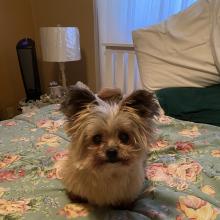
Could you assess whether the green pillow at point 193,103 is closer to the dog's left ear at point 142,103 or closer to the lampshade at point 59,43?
the dog's left ear at point 142,103

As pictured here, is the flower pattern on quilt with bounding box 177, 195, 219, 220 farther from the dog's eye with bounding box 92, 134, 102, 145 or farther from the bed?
the dog's eye with bounding box 92, 134, 102, 145

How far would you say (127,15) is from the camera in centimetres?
240

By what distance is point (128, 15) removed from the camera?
2398mm

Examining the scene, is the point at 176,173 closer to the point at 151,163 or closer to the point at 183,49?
the point at 151,163

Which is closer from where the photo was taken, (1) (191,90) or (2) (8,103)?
(1) (191,90)

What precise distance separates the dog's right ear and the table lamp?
1.34 m

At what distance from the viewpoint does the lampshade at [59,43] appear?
2.29m

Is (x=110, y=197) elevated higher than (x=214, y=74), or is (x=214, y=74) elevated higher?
(x=214, y=74)

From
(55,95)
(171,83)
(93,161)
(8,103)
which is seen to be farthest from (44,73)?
(93,161)

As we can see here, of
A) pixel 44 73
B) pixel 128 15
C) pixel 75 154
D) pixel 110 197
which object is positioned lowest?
pixel 44 73

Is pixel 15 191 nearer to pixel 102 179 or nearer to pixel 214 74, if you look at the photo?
pixel 102 179

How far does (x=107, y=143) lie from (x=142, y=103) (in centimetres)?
18

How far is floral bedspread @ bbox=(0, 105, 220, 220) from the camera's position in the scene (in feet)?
3.28

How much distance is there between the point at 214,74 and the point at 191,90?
6.7 inches
